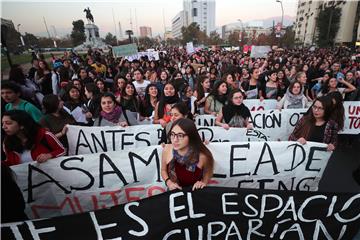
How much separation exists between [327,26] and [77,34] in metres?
54.8

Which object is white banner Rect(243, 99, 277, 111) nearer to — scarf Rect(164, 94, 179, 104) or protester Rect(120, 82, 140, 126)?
scarf Rect(164, 94, 179, 104)

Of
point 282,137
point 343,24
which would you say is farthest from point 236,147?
point 343,24

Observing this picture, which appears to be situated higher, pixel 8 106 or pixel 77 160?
pixel 8 106

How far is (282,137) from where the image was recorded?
4.51 m

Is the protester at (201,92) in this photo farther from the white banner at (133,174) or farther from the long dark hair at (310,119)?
the white banner at (133,174)

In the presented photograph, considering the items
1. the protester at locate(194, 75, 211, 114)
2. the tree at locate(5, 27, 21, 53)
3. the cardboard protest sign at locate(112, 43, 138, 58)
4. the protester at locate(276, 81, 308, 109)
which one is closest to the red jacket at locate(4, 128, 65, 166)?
the protester at locate(194, 75, 211, 114)

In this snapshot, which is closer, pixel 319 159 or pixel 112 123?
pixel 319 159

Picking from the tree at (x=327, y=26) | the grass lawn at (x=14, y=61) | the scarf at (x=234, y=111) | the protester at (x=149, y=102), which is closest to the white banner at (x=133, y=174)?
the scarf at (x=234, y=111)

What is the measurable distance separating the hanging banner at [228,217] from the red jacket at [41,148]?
109 cm

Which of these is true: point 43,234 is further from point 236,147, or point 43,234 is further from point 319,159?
point 319,159

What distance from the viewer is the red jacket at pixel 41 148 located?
2.56m

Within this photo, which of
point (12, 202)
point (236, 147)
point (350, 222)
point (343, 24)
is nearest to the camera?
point (12, 202)

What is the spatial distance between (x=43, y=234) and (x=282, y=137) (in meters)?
4.07

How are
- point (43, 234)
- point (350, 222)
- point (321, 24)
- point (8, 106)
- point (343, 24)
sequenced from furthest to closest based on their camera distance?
point (343, 24) < point (321, 24) < point (8, 106) < point (350, 222) < point (43, 234)
